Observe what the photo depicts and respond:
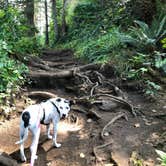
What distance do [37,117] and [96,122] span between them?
193 centimetres

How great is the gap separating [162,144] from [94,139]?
1218 millimetres

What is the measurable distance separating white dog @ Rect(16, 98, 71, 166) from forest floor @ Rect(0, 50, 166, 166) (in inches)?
16.4

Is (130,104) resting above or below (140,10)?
below

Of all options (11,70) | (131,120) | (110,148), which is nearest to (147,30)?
(131,120)

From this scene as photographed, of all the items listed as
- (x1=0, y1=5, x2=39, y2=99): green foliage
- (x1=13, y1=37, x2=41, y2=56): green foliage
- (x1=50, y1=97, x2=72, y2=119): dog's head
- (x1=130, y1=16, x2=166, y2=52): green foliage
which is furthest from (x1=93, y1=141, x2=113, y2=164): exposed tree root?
(x1=13, y1=37, x2=41, y2=56): green foliage

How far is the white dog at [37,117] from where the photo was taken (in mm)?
4223

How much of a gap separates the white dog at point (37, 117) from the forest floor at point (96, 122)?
42cm

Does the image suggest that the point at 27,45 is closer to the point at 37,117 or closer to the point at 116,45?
the point at 116,45

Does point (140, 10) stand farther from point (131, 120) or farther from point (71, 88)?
point (131, 120)

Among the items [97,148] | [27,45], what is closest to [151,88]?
[97,148]

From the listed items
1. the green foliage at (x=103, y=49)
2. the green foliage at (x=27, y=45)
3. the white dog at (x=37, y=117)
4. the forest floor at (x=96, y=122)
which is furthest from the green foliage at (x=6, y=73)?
the green foliage at (x=103, y=49)

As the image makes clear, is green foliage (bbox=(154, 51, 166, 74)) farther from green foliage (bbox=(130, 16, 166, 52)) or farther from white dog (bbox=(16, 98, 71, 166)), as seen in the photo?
white dog (bbox=(16, 98, 71, 166))

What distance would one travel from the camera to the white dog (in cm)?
422

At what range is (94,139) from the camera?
208 inches
